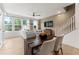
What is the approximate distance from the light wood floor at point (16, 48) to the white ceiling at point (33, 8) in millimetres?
569

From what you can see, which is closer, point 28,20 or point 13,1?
point 13,1

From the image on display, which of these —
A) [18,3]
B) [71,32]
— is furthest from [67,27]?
[18,3]

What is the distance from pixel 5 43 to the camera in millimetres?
2201

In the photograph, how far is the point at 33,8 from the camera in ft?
7.34

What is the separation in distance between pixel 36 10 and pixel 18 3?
40 centimetres

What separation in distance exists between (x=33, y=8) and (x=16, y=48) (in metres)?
0.88

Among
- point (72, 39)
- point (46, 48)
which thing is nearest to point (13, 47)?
point (46, 48)

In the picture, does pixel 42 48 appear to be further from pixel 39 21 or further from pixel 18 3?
pixel 18 3

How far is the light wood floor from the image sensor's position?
83.2 inches

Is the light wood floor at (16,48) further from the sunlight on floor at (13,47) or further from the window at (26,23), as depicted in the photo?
the window at (26,23)

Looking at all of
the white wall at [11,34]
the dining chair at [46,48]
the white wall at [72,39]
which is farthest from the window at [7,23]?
the white wall at [72,39]
